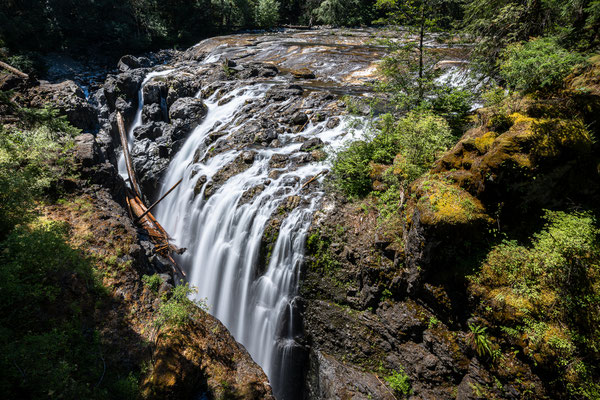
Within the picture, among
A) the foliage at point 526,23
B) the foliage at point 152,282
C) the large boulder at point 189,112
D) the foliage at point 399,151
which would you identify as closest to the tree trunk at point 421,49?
the foliage at point 399,151

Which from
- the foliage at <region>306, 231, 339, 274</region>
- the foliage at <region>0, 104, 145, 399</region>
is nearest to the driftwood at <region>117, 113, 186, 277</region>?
the foliage at <region>0, 104, 145, 399</region>

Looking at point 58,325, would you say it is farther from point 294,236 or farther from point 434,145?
point 434,145

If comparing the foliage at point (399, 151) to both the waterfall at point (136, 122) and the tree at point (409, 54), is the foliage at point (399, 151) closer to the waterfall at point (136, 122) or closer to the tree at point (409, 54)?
the tree at point (409, 54)

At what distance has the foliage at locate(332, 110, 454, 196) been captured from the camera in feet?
24.9

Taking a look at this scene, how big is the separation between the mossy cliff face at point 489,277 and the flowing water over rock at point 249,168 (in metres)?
1.85

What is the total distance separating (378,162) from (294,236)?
3.84m

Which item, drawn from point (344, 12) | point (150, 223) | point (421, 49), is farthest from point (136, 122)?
point (344, 12)

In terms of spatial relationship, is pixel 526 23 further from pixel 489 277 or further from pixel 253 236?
pixel 253 236

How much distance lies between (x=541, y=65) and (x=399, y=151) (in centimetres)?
388

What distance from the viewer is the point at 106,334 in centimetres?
583

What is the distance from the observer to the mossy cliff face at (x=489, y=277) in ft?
15.0

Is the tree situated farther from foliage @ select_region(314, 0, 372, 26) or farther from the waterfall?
foliage @ select_region(314, 0, 372, 26)

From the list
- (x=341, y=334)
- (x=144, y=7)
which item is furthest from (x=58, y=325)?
(x=144, y=7)

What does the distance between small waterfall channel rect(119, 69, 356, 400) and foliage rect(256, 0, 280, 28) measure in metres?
37.5
